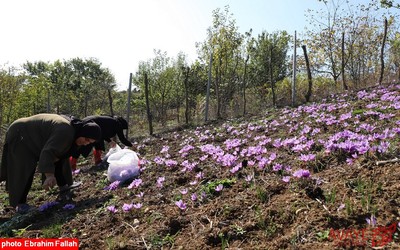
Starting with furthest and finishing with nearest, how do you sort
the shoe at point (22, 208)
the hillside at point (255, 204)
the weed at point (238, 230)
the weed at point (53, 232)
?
the shoe at point (22, 208) < the weed at point (53, 232) < the weed at point (238, 230) < the hillside at point (255, 204)

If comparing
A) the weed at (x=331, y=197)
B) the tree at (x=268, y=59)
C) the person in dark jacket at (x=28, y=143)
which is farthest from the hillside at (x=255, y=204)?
the tree at (x=268, y=59)

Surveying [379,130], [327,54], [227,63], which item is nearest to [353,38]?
[327,54]

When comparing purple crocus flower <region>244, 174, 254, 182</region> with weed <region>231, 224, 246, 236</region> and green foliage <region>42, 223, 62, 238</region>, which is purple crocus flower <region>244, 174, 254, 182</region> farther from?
green foliage <region>42, 223, 62, 238</region>

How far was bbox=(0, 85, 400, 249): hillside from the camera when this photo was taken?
2.09m

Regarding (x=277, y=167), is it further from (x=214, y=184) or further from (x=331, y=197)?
(x=331, y=197)

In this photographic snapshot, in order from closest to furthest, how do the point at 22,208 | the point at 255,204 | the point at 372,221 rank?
the point at 372,221, the point at 255,204, the point at 22,208

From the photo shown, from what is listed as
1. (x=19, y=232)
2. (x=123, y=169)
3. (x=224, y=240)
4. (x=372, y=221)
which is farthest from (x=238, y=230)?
(x=123, y=169)

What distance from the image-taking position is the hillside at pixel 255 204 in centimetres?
209

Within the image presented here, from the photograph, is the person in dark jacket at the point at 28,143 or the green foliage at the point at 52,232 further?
the person in dark jacket at the point at 28,143

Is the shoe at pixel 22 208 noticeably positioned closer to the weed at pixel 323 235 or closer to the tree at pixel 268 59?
the weed at pixel 323 235

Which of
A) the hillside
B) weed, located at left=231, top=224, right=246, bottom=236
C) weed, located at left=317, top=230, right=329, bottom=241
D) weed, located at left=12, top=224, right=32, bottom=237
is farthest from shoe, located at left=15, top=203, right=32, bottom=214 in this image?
weed, located at left=317, top=230, right=329, bottom=241

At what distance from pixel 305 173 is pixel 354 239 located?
0.90 metres

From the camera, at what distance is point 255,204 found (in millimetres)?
2654

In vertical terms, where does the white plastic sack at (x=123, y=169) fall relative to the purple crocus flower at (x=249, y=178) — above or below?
below
